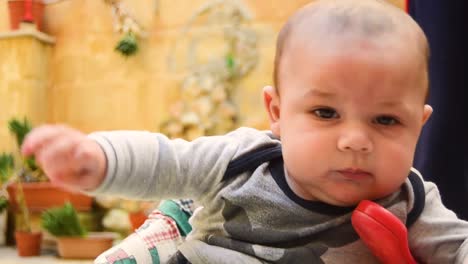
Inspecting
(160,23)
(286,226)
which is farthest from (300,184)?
(160,23)

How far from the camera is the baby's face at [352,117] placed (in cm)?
60

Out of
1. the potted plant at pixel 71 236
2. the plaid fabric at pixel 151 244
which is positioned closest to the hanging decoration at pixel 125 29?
the potted plant at pixel 71 236

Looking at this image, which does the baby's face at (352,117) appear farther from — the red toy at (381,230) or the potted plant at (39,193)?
the potted plant at (39,193)

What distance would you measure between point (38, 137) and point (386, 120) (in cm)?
33

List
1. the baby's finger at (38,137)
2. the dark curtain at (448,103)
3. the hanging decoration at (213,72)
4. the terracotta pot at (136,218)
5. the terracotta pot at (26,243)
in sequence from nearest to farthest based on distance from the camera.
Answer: the baby's finger at (38,137) < the dark curtain at (448,103) < the terracotta pot at (136,218) < the terracotta pot at (26,243) < the hanging decoration at (213,72)

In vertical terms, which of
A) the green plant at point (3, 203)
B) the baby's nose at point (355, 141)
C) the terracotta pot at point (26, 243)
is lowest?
the terracotta pot at point (26, 243)

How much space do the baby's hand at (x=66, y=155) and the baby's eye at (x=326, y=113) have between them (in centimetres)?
22

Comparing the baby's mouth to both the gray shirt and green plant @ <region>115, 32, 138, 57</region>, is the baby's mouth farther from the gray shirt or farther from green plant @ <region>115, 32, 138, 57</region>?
green plant @ <region>115, 32, 138, 57</region>

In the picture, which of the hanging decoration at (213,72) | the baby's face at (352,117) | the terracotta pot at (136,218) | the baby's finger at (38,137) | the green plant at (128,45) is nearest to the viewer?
the baby's finger at (38,137)

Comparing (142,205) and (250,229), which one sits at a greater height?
(250,229)

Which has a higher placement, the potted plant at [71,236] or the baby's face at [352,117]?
the baby's face at [352,117]

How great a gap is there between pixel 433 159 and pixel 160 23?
2.02m

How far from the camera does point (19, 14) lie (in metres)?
3.02

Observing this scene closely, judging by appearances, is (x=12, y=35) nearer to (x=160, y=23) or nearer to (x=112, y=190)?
(x=160, y=23)
